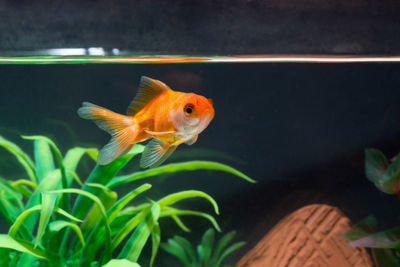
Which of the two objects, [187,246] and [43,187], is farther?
[187,246]

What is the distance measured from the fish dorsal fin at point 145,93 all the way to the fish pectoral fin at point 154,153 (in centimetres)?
13

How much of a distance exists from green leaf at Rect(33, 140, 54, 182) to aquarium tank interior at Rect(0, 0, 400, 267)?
0.01m

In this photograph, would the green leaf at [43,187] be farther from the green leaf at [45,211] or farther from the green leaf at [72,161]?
the green leaf at [45,211]

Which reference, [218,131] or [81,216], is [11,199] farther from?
[218,131]

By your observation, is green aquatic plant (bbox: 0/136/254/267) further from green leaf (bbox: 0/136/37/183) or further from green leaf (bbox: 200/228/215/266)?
green leaf (bbox: 200/228/215/266)

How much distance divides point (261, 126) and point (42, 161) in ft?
4.89

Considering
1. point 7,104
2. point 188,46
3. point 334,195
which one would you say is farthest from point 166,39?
point 334,195

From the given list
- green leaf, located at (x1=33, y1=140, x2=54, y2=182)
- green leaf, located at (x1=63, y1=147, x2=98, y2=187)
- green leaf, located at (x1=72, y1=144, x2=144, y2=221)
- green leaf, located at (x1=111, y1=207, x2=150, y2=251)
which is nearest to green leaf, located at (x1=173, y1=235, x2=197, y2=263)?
green leaf, located at (x1=111, y1=207, x2=150, y2=251)

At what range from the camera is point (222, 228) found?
2293 millimetres

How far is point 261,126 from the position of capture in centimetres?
235

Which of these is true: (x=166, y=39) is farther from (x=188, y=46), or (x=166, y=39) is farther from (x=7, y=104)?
(x=7, y=104)

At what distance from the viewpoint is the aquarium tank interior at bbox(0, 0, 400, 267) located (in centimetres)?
182

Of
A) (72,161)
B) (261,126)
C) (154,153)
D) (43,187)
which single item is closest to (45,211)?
(43,187)

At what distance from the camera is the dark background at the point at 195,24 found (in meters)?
1.85
